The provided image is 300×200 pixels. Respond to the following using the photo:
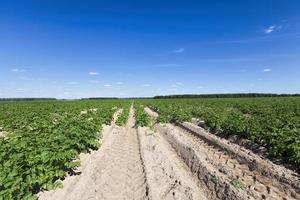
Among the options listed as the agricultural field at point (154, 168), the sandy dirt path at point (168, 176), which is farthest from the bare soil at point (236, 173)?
the sandy dirt path at point (168, 176)

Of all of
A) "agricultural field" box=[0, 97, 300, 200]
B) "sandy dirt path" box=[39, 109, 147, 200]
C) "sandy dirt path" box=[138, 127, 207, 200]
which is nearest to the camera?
"agricultural field" box=[0, 97, 300, 200]

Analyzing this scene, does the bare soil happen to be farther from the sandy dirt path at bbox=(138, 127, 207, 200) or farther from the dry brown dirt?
the sandy dirt path at bbox=(138, 127, 207, 200)

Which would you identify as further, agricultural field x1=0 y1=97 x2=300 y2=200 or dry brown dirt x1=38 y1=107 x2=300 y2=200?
dry brown dirt x1=38 y1=107 x2=300 y2=200

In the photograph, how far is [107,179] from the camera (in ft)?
26.6

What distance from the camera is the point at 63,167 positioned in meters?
8.24

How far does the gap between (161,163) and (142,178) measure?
163 cm

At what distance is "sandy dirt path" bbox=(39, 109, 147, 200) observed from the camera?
686 centimetres

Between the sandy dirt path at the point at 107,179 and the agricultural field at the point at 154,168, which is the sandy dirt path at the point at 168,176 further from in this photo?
the sandy dirt path at the point at 107,179

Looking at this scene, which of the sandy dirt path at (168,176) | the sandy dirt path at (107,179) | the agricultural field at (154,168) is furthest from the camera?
the sandy dirt path at (168,176)

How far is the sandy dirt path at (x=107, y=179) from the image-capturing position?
686 centimetres

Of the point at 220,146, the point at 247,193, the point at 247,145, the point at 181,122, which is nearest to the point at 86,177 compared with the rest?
the point at 247,193

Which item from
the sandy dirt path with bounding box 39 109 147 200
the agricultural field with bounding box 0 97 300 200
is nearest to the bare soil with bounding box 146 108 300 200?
the agricultural field with bounding box 0 97 300 200

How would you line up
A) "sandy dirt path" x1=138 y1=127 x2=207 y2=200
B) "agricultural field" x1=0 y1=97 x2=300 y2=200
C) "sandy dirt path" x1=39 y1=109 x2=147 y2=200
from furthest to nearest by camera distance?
"sandy dirt path" x1=138 y1=127 x2=207 y2=200, "sandy dirt path" x1=39 y1=109 x2=147 y2=200, "agricultural field" x1=0 y1=97 x2=300 y2=200

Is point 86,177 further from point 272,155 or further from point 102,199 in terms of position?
point 272,155
